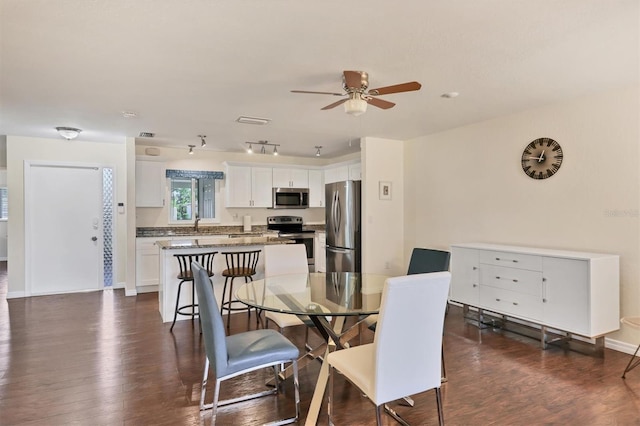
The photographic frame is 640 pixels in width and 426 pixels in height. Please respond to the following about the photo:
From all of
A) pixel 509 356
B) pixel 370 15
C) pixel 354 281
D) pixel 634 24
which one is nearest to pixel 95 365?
pixel 354 281

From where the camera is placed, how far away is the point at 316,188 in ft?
24.1

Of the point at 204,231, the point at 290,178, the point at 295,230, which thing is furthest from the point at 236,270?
the point at 290,178

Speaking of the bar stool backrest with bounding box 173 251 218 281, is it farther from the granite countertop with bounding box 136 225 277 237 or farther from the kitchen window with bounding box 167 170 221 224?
the kitchen window with bounding box 167 170 221 224

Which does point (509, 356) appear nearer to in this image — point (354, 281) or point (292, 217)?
point (354, 281)

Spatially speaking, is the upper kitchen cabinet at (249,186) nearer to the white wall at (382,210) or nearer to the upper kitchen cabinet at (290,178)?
the upper kitchen cabinet at (290,178)

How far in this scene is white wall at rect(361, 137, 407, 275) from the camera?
5445 mm

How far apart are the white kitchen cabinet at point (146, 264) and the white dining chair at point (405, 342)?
454 centimetres

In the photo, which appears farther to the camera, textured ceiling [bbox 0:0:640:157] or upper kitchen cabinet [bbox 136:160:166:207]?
upper kitchen cabinet [bbox 136:160:166:207]

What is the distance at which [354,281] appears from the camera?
309 cm

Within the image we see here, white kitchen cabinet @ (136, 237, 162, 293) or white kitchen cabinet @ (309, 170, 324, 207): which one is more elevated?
white kitchen cabinet @ (309, 170, 324, 207)

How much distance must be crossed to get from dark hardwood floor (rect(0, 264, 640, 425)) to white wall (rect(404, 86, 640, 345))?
1.06 metres

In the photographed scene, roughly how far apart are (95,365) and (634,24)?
456cm

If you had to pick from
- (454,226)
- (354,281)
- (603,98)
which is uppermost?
(603,98)

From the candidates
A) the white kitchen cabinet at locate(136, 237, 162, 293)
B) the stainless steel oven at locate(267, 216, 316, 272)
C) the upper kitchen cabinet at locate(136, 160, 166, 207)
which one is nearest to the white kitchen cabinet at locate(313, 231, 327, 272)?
the stainless steel oven at locate(267, 216, 316, 272)
